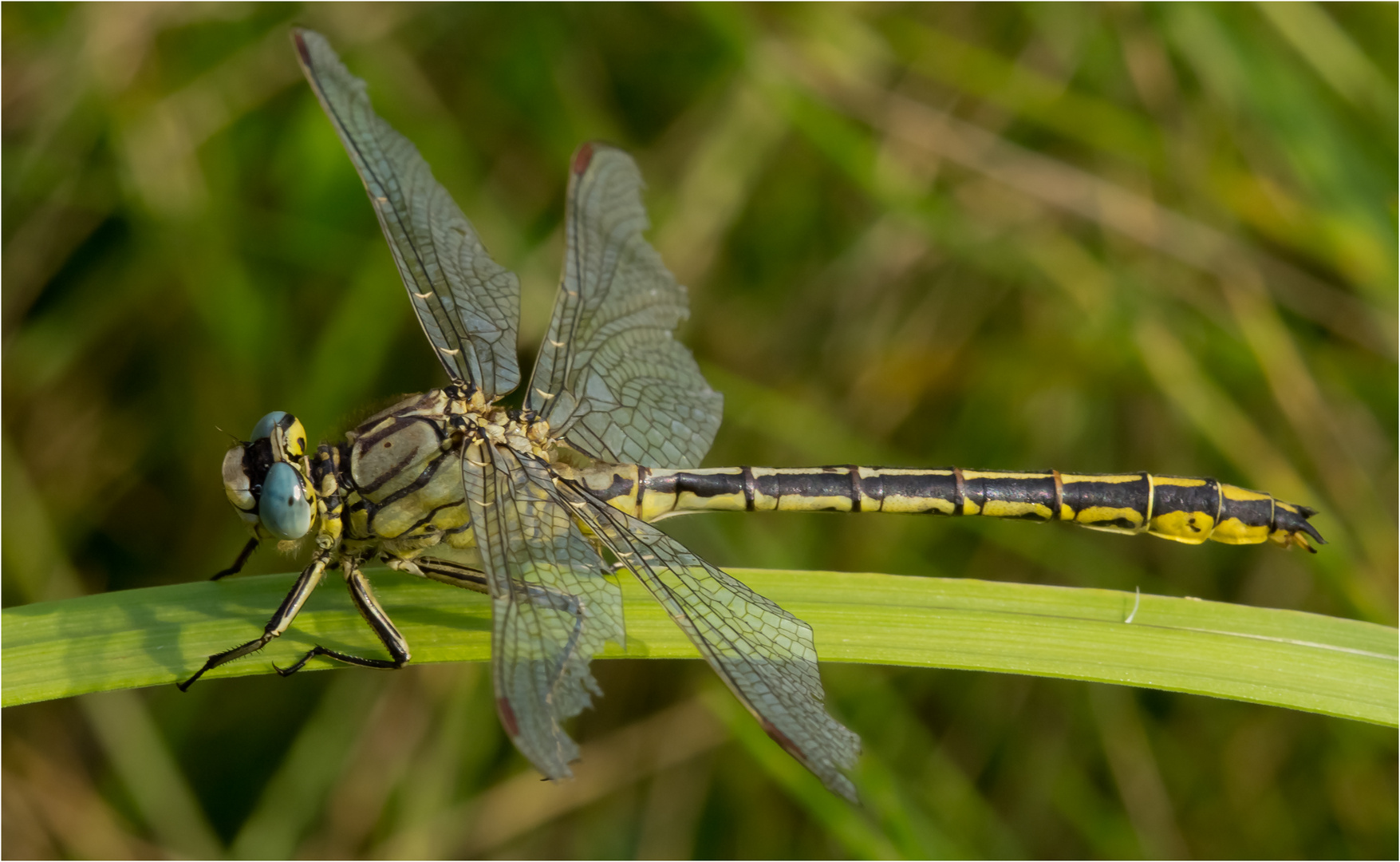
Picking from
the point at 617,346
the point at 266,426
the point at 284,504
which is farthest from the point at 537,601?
the point at 617,346

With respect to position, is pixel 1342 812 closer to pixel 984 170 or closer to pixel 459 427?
pixel 984 170

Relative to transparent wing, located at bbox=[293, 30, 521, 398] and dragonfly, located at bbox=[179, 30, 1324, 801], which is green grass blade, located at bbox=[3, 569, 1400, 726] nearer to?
dragonfly, located at bbox=[179, 30, 1324, 801]

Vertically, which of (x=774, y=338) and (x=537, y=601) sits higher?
(x=774, y=338)

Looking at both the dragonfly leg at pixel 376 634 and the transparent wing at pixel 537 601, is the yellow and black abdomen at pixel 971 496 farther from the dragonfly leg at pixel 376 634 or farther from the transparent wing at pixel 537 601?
the dragonfly leg at pixel 376 634

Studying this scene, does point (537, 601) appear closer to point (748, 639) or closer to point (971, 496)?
point (748, 639)

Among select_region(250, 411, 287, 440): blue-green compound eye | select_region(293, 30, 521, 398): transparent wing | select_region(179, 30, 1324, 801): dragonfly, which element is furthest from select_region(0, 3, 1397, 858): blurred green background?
select_region(250, 411, 287, 440): blue-green compound eye

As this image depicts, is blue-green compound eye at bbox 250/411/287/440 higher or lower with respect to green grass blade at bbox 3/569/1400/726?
higher

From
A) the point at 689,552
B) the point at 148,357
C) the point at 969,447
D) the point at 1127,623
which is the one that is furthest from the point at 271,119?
the point at 1127,623
